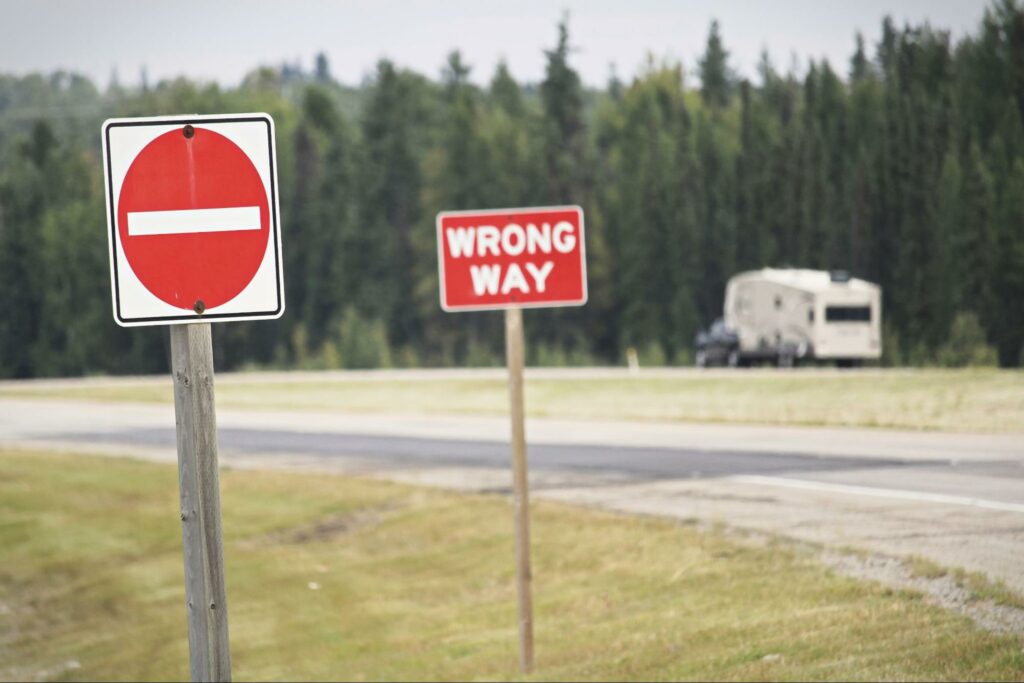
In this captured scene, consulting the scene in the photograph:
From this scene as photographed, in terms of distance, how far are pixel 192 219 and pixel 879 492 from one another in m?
14.4

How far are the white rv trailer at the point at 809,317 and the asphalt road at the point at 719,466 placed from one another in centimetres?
1229

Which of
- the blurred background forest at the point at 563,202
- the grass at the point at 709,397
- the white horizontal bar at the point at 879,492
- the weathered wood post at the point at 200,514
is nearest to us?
the weathered wood post at the point at 200,514

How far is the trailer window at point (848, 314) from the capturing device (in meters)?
46.0

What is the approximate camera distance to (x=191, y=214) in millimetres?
4773

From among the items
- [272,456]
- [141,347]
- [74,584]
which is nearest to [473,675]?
[74,584]

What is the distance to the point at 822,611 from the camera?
448 inches

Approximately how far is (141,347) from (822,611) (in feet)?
335

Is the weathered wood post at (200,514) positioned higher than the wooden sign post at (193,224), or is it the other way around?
the wooden sign post at (193,224)

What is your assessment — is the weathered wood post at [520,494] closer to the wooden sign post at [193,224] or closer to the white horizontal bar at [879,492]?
the white horizontal bar at [879,492]

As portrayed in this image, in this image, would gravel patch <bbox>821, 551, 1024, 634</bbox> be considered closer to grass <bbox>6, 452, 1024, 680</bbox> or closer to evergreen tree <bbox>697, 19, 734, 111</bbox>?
grass <bbox>6, 452, 1024, 680</bbox>

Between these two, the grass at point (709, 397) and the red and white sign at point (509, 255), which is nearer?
the red and white sign at point (509, 255)

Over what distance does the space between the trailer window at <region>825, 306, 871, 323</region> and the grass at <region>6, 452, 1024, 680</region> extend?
78.3 ft

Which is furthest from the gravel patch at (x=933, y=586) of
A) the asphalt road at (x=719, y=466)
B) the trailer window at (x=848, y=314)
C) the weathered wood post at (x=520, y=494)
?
the trailer window at (x=848, y=314)

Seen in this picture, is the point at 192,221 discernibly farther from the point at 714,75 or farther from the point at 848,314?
the point at 714,75
